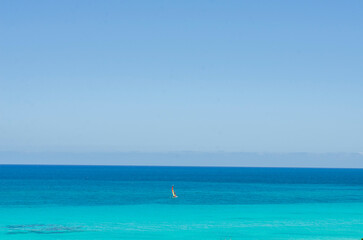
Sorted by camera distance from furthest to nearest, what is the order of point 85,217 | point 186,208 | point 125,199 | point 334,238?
1. point 125,199
2. point 186,208
3. point 85,217
4. point 334,238

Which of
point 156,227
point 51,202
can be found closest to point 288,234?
point 156,227

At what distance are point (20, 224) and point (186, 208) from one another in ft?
58.5

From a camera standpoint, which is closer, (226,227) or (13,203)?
(226,227)

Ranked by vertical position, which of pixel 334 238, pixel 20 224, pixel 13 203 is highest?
pixel 13 203

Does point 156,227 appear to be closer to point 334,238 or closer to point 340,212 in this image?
point 334,238

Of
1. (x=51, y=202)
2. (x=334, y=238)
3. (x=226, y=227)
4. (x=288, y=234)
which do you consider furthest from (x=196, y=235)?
(x=51, y=202)

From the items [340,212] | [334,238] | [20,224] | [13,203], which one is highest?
[13,203]

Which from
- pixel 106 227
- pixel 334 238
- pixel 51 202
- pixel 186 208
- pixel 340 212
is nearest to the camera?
pixel 334 238

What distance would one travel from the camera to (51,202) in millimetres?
53656

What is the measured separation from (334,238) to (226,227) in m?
7.82

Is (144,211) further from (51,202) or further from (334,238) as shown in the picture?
(334,238)

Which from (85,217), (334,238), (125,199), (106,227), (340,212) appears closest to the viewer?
(334,238)

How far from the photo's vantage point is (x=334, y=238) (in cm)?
3281

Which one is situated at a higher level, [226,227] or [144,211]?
[144,211]
